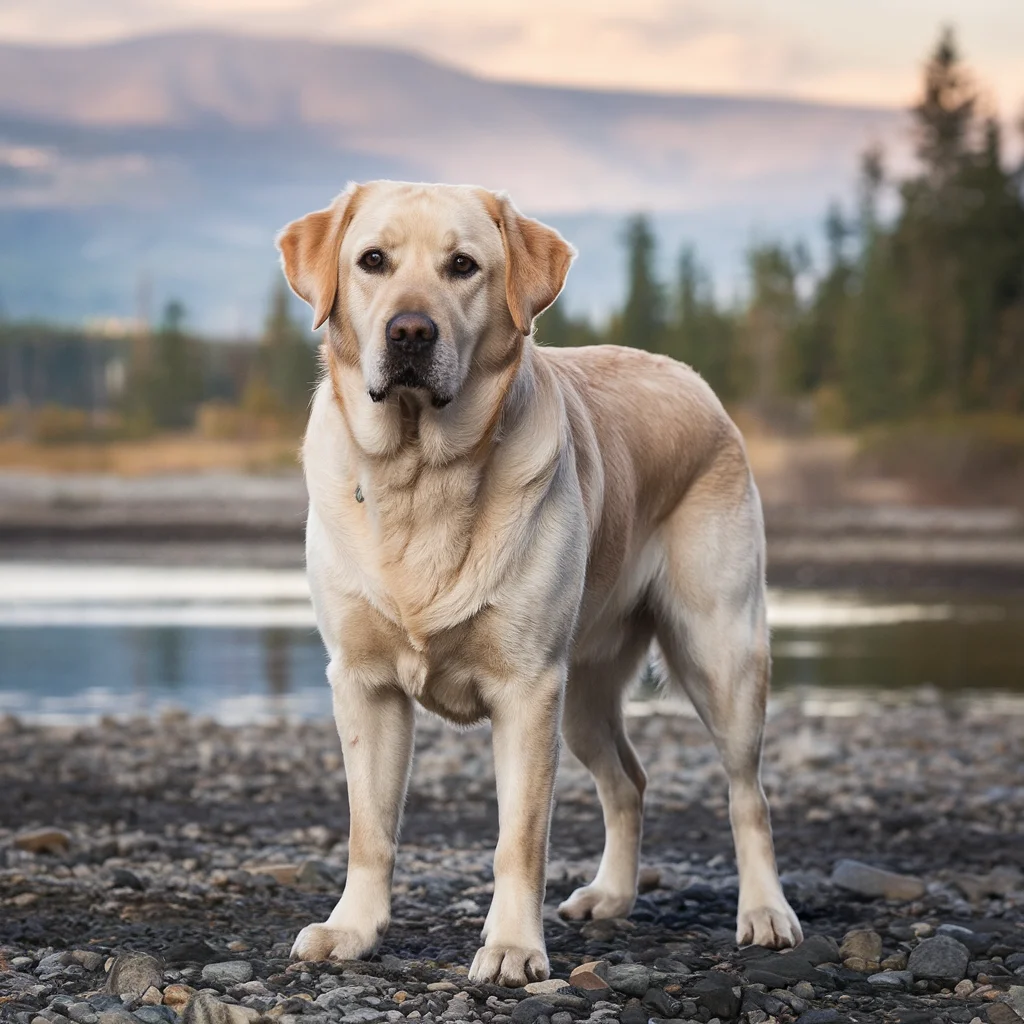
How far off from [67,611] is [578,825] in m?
17.8

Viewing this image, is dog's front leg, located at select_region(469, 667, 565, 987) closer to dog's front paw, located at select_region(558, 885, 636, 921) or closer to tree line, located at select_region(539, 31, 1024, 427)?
dog's front paw, located at select_region(558, 885, 636, 921)

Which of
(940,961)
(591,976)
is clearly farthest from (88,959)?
(940,961)

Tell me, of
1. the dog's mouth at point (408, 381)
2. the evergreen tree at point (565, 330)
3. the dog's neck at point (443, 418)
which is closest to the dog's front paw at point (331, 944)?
the dog's neck at point (443, 418)

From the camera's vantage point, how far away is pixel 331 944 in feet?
15.7

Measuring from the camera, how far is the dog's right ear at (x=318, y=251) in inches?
188

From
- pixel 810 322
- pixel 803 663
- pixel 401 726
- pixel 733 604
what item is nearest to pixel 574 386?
pixel 733 604

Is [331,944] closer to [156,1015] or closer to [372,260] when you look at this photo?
[156,1015]

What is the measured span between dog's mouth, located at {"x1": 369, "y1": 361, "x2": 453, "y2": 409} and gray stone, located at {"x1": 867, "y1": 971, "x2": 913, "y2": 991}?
6.87ft

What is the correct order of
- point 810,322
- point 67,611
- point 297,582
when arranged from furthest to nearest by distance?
point 810,322, point 297,582, point 67,611

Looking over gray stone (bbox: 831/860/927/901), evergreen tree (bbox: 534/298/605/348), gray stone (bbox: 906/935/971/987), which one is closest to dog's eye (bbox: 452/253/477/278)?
gray stone (bbox: 906/935/971/987)

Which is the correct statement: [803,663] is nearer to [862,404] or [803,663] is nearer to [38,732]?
[38,732]

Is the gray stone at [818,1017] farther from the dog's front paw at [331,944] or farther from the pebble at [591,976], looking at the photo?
the dog's front paw at [331,944]

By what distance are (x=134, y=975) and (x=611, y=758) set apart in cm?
212

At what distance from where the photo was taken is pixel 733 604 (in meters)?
5.75
